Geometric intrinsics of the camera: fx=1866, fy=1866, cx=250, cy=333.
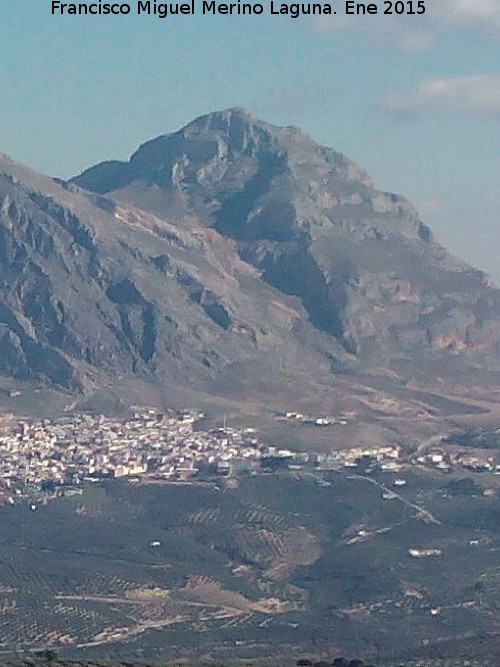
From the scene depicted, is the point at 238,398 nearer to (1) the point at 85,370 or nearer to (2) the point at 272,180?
(1) the point at 85,370

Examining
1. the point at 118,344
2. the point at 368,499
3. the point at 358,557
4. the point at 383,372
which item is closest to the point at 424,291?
the point at 383,372

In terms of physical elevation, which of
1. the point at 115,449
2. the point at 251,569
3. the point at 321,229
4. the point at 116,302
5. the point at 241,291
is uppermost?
the point at 321,229

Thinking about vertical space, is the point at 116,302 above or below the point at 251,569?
above

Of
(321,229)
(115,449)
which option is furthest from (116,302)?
(115,449)

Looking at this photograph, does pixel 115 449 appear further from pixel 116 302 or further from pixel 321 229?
pixel 321 229

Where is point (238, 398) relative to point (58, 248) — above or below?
below

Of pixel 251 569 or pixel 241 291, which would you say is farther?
pixel 241 291
